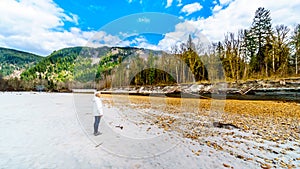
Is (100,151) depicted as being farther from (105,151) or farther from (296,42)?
(296,42)

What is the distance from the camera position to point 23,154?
4.35m

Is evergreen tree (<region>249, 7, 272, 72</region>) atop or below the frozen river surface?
atop

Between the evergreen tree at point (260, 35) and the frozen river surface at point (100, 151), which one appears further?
the evergreen tree at point (260, 35)

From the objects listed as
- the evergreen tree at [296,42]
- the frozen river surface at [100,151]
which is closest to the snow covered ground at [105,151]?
the frozen river surface at [100,151]

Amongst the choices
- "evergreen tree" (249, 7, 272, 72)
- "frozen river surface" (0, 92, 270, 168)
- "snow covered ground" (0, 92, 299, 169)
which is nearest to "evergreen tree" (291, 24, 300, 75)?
"evergreen tree" (249, 7, 272, 72)

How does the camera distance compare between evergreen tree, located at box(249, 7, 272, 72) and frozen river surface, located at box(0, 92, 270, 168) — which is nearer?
frozen river surface, located at box(0, 92, 270, 168)

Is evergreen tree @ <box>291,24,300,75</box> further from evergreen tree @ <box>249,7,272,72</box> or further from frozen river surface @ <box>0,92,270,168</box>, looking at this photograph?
frozen river surface @ <box>0,92,270,168</box>

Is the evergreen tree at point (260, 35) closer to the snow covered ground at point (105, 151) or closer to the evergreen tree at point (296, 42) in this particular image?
the evergreen tree at point (296, 42)

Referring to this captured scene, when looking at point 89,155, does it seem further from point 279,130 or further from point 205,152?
point 279,130

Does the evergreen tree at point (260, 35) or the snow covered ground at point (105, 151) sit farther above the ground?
the evergreen tree at point (260, 35)

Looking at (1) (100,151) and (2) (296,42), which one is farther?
(2) (296,42)

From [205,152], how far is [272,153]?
1.77m

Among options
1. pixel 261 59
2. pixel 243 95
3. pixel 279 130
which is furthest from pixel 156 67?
pixel 279 130

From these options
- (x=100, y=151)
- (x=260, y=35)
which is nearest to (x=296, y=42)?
(x=260, y=35)
